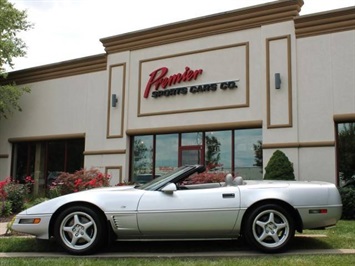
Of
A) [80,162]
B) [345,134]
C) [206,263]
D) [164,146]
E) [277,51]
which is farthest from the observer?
[80,162]

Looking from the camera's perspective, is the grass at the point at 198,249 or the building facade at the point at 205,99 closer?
the grass at the point at 198,249

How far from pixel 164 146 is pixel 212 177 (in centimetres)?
518

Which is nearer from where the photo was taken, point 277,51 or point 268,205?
point 268,205

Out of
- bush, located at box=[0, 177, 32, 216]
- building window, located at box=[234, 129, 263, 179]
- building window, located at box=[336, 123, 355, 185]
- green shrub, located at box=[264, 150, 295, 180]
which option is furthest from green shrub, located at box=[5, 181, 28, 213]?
building window, located at box=[336, 123, 355, 185]

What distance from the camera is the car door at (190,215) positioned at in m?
5.29

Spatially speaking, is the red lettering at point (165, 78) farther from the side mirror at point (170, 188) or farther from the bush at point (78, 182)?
the side mirror at point (170, 188)

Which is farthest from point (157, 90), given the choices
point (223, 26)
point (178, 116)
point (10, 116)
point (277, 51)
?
point (10, 116)

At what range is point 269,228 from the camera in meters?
5.28

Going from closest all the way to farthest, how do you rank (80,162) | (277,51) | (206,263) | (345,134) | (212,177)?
1. (206,263)
2. (212,177)
3. (345,134)
4. (277,51)
5. (80,162)

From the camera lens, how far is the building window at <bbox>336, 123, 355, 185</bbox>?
1181cm

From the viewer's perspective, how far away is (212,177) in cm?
998

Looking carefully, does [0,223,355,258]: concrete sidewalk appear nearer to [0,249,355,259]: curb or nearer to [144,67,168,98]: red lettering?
[0,249,355,259]: curb

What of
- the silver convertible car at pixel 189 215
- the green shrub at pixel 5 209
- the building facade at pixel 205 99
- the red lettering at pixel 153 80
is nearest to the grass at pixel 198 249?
the silver convertible car at pixel 189 215

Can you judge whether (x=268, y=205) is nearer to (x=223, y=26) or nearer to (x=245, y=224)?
(x=245, y=224)
